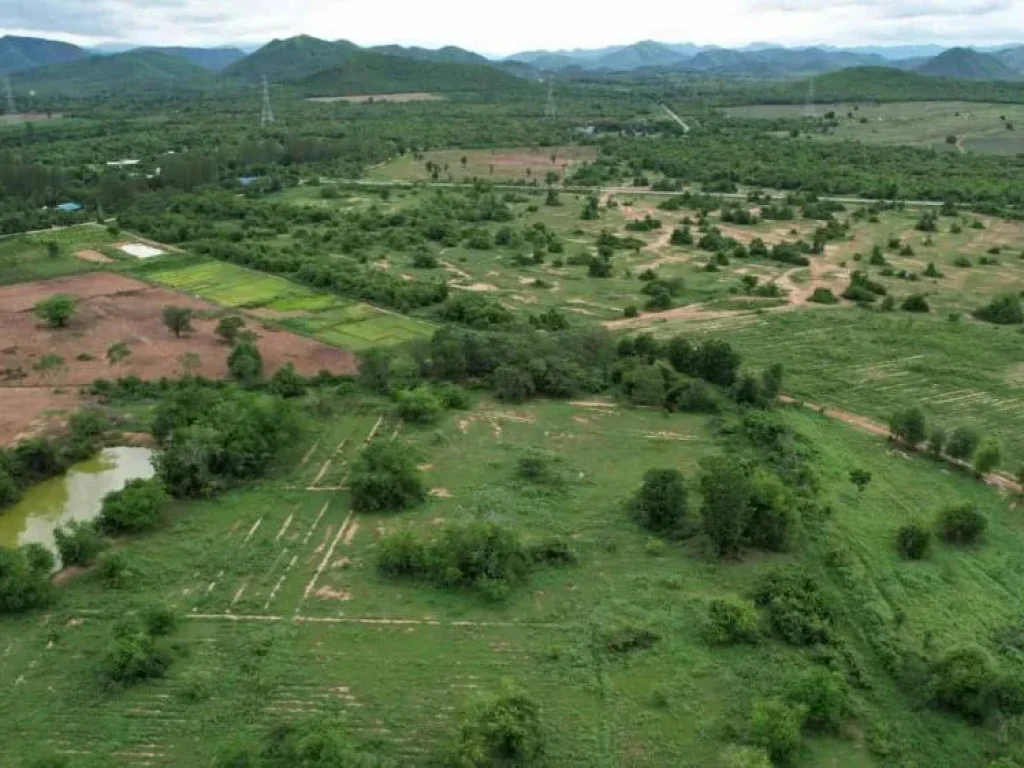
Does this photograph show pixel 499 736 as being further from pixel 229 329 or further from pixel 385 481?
pixel 229 329

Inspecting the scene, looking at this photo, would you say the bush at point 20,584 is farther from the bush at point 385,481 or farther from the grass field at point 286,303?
the grass field at point 286,303

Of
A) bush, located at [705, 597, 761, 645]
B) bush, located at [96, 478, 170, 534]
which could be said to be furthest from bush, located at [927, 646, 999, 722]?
bush, located at [96, 478, 170, 534]

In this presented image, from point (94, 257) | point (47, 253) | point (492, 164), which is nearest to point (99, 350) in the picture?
point (94, 257)

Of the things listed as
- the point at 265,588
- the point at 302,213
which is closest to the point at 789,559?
the point at 265,588

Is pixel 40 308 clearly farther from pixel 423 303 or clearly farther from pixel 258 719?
pixel 258 719

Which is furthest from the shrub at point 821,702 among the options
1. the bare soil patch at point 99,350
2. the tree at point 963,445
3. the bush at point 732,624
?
the bare soil patch at point 99,350

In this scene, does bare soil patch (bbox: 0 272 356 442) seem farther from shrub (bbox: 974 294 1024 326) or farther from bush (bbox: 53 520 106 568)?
shrub (bbox: 974 294 1024 326)
